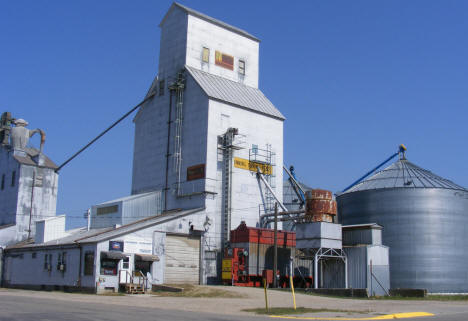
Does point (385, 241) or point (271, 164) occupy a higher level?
point (271, 164)

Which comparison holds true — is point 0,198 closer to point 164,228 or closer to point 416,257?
point 164,228

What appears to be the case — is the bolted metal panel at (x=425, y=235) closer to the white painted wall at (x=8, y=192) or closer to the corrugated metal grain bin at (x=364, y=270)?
the corrugated metal grain bin at (x=364, y=270)

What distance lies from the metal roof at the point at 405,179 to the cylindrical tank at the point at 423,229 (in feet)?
0.33

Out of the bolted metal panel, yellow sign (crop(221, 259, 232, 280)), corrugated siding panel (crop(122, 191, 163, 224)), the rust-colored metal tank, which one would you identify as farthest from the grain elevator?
the bolted metal panel

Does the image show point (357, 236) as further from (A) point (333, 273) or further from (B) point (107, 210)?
(B) point (107, 210)

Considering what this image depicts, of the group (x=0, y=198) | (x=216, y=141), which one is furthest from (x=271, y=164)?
(x=0, y=198)

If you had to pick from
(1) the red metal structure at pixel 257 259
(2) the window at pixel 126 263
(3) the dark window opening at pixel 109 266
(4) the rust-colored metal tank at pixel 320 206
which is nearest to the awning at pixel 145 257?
(2) the window at pixel 126 263

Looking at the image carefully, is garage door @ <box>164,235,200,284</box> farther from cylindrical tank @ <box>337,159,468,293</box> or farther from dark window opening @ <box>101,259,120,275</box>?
cylindrical tank @ <box>337,159,468,293</box>

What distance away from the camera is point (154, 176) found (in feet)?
192

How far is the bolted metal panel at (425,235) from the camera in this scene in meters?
49.4

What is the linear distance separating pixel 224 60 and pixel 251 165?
562 inches

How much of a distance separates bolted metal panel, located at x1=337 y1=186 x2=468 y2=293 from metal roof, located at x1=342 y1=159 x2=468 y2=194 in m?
1.32

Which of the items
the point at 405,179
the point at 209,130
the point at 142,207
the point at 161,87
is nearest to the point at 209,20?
the point at 161,87

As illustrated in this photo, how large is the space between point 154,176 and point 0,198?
761 inches
